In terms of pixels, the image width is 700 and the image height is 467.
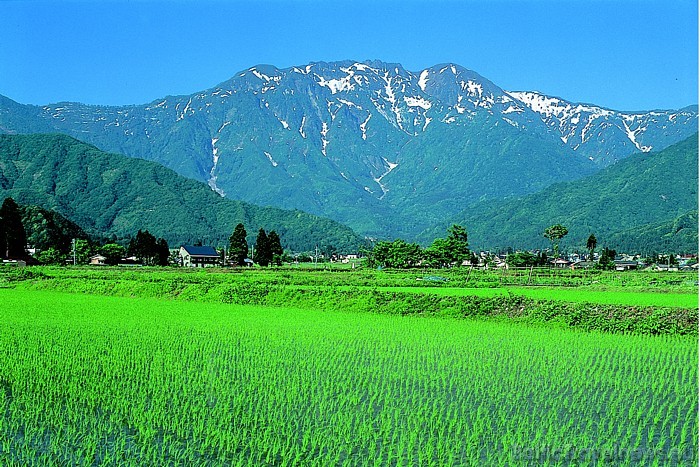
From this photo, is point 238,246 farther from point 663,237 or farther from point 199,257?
point 663,237

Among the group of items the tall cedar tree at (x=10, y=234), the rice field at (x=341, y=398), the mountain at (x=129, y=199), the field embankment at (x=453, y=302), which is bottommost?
the rice field at (x=341, y=398)

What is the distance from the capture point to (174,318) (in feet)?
66.0

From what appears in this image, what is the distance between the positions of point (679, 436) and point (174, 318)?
49.0 ft

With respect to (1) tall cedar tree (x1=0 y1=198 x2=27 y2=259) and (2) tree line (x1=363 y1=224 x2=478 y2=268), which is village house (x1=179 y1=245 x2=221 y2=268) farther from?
(1) tall cedar tree (x1=0 y1=198 x2=27 y2=259)

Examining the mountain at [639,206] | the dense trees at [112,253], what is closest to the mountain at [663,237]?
the mountain at [639,206]

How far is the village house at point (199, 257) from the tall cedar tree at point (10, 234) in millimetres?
28865

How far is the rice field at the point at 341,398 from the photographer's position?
281 inches

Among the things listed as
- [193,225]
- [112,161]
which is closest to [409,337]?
[193,225]

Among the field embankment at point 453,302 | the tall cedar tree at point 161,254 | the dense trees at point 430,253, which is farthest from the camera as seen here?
the tall cedar tree at point 161,254

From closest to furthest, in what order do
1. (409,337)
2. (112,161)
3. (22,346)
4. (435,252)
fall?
1. (22,346)
2. (409,337)
3. (435,252)
4. (112,161)

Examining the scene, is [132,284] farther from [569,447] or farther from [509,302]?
[569,447]

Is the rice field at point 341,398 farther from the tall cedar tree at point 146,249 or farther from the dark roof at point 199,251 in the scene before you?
the dark roof at point 199,251

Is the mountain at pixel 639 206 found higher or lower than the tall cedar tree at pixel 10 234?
higher

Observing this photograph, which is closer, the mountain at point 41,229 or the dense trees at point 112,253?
the dense trees at point 112,253
